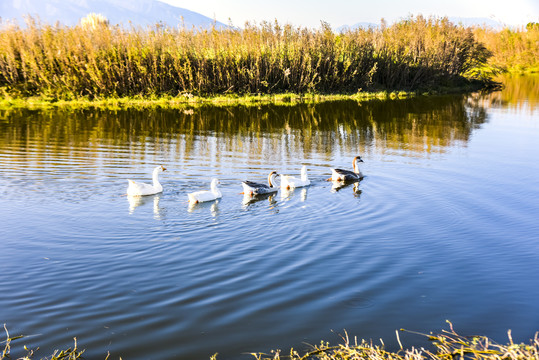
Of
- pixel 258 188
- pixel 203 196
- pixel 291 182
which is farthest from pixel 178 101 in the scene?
pixel 203 196

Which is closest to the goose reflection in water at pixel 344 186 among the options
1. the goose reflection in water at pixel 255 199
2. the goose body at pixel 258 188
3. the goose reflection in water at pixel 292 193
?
the goose reflection in water at pixel 292 193

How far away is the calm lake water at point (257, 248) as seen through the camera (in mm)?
6344

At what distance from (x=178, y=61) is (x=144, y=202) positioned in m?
26.2

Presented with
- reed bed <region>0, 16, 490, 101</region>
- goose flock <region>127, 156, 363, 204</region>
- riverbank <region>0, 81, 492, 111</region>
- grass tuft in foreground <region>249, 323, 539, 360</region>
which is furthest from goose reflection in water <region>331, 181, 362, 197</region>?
reed bed <region>0, 16, 490, 101</region>

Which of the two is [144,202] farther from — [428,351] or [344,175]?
[428,351]

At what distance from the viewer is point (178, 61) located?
3662cm

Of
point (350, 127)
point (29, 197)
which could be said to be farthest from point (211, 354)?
point (350, 127)

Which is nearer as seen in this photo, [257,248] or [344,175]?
[257,248]

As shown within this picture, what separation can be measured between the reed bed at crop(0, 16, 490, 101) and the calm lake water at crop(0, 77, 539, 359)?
17.8m

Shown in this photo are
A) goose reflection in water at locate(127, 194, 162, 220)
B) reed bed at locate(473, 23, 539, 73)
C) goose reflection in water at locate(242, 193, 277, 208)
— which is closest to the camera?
goose reflection in water at locate(127, 194, 162, 220)

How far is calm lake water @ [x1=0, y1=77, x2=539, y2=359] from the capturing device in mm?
6344

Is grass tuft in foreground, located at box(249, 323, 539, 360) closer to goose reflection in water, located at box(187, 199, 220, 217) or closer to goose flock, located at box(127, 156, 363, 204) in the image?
goose reflection in water, located at box(187, 199, 220, 217)

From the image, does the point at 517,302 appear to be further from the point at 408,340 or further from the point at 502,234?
the point at 502,234

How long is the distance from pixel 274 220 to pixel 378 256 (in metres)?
2.94
